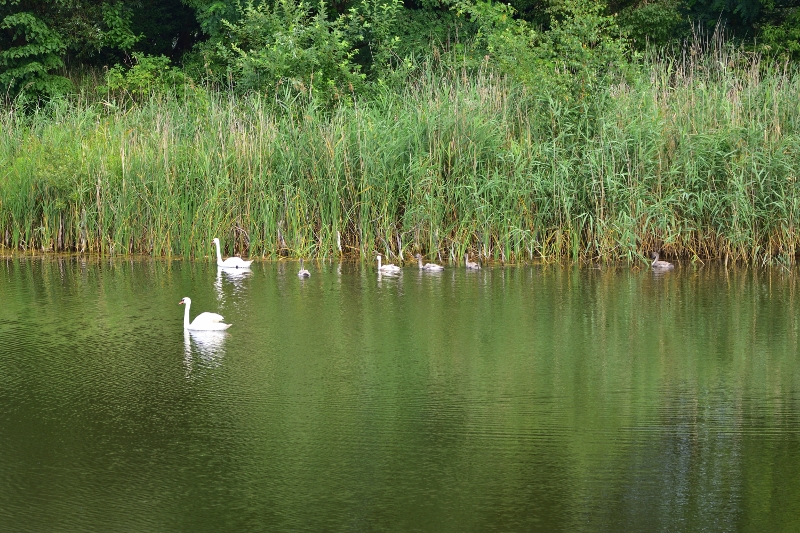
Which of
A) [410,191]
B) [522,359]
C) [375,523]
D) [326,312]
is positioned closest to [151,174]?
[410,191]

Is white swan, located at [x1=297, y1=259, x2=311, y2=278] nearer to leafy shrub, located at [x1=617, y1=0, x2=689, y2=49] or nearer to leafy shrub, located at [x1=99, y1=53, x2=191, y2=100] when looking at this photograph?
leafy shrub, located at [x1=99, y1=53, x2=191, y2=100]

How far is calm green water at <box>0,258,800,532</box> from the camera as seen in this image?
5.17 m

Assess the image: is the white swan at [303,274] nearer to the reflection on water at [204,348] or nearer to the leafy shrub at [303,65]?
the reflection on water at [204,348]

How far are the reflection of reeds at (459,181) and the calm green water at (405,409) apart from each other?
69.2 inches

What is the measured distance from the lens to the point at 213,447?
238 inches

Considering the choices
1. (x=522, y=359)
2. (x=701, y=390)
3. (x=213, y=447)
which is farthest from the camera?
(x=522, y=359)

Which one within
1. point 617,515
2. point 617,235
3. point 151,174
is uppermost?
point 151,174

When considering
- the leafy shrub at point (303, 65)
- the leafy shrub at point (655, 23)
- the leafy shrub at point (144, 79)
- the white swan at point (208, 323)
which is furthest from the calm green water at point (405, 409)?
the leafy shrub at point (655, 23)

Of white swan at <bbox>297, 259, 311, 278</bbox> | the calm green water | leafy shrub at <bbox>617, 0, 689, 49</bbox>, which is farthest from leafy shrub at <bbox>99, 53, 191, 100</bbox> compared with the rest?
the calm green water

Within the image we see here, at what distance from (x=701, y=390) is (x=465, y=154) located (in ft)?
21.2

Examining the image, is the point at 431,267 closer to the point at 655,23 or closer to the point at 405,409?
the point at 405,409

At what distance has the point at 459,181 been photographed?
13.1m

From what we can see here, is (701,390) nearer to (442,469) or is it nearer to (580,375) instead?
(580,375)

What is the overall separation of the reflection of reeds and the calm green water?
176 cm
